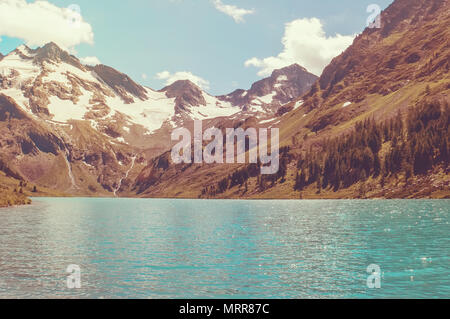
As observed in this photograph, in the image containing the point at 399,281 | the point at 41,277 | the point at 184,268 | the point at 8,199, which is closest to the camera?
the point at 399,281

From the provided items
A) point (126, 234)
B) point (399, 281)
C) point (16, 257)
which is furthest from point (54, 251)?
point (399, 281)

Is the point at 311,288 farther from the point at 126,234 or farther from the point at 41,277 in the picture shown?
the point at 126,234

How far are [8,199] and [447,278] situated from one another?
202986 millimetres

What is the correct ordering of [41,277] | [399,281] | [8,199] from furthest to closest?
[8,199], [41,277], [399,281]

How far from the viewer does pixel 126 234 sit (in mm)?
78062

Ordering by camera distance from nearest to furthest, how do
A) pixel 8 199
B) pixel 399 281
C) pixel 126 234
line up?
1. pixel 399 281
2. pixel 126 234
3. pixel 8 199

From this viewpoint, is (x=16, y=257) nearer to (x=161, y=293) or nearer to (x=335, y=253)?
(x=161, y=293)
